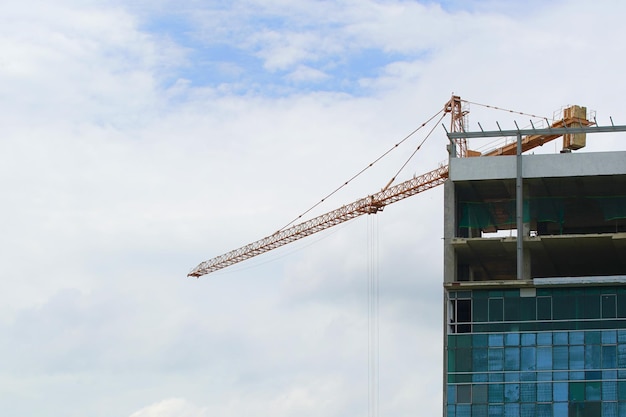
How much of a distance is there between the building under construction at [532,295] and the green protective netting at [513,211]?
8cm

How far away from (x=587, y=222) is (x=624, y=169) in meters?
10.2

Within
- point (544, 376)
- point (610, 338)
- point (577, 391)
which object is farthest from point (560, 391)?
point (610, 338)

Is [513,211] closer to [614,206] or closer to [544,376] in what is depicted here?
[614,206]

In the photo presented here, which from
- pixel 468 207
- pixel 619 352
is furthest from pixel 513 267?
pixel 619 352

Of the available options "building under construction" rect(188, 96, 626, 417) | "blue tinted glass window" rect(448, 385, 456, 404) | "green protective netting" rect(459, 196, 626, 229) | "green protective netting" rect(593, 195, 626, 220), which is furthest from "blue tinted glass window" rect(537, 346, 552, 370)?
"green protective netting" rect(593, 195, 626, 220)

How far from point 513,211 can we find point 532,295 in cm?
769

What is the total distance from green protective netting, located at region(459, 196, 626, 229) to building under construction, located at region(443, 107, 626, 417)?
8cm

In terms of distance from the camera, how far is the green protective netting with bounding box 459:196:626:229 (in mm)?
105562

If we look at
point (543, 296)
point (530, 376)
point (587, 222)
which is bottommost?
point (530, 376)

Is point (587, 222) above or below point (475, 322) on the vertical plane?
above

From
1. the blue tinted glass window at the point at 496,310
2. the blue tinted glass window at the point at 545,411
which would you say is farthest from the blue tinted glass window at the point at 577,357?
the blue tinted glass window at the point at 496,310

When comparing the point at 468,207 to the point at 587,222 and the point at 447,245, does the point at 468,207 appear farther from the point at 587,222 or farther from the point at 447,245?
the point at 587,222

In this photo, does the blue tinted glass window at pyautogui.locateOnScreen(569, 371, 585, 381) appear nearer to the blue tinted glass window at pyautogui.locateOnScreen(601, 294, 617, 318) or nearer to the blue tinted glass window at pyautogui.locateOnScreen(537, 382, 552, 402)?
the blue tinted glass window at pyautogui.locateOnScreen(537, 382, 552, 402)

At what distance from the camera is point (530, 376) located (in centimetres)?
10000
